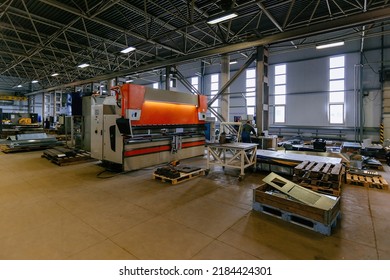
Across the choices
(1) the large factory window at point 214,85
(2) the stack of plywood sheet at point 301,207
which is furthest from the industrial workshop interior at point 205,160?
(1) the large factory window at point 214,85

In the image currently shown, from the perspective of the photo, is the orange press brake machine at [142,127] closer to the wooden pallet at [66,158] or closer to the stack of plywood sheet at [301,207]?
the wooden pallet at [66,158]

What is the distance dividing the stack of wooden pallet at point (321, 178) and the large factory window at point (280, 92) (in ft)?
35.5

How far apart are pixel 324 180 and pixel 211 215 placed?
2.29 m

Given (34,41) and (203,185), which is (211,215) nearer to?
(203,185)

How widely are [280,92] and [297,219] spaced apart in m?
13.0

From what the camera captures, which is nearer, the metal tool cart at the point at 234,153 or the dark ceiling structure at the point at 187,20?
the metal tool cart at the point at 234,153

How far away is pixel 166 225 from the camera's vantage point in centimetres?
303

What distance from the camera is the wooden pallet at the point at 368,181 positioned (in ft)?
15.5

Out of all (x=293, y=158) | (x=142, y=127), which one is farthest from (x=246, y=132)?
(x=142, y=127)

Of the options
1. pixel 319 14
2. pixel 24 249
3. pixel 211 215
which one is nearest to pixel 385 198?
pixel 211 215

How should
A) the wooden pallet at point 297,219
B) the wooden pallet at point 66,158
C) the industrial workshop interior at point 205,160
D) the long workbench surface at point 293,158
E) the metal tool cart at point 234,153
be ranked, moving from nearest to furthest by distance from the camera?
1. the industrial workshop interior at point 205,160
2. the wooden pallet at point 297,219
3. the long workbench surface at point 293,158
4. the metal tool cart at point 234,153
5. the wooden pallet at point 66,158

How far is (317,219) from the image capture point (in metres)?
2.81

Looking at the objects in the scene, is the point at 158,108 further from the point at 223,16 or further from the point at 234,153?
the point at 223,16
